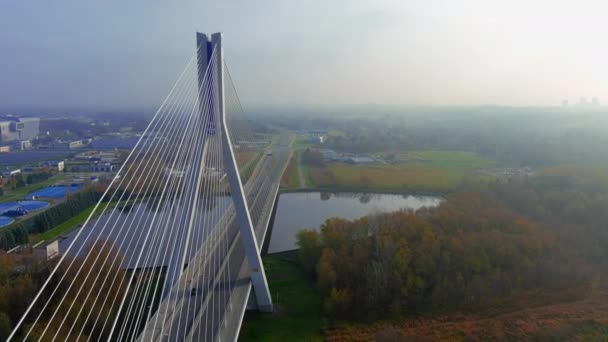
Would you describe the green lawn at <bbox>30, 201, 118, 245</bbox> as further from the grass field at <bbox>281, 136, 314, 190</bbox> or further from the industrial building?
the industrial building

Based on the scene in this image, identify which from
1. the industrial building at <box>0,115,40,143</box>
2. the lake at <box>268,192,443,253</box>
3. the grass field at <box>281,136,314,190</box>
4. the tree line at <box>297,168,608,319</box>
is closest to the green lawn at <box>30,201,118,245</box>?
the lake at <box>268,192,443,253</box>

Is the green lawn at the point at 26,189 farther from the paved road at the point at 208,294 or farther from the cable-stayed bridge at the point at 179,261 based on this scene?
the cable-stayed bridge at the point at 179,261

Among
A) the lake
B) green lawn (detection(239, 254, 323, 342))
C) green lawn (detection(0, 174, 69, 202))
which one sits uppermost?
green lawn (detection(0, 174, 69, 202))

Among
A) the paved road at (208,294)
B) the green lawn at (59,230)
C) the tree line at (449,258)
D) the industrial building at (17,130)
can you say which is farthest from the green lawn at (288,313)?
the industrial building at (17,130)

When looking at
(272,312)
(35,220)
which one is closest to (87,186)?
(35,220)

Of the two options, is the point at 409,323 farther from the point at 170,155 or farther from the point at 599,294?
the point at 170,155

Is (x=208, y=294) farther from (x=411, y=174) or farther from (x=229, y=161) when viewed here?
(x=411, y=174)
